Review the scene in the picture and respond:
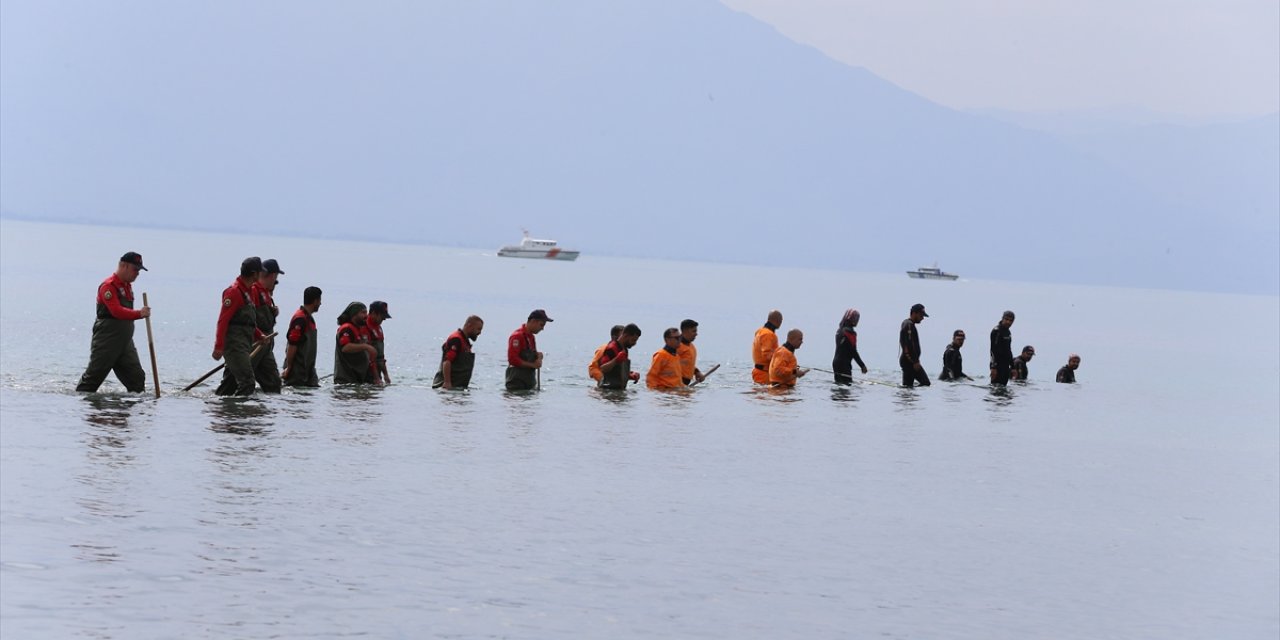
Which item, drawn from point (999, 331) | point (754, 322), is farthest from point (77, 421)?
point (754, 322)

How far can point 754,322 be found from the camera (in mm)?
90562

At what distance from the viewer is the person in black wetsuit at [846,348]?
3266 centimetres

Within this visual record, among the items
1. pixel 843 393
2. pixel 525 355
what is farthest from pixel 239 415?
pixel 843 393

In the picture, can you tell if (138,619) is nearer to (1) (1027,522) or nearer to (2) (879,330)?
(1) (1027,522)

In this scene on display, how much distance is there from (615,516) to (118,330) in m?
8.43

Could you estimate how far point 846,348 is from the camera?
112ft

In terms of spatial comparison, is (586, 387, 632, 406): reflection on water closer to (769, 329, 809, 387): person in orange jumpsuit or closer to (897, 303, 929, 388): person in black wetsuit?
(769, 329, 809, 387): person in orange jumpsuit

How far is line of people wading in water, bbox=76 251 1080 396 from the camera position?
21391mm

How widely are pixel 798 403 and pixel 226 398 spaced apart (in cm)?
1140

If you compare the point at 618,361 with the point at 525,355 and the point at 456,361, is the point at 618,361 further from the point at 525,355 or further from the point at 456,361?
the point at 456,361

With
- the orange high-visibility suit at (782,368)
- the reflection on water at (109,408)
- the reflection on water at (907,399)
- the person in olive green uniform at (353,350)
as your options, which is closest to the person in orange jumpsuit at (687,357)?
the orange high-visibility suit at (782,368)

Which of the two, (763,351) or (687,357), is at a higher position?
(763,351)

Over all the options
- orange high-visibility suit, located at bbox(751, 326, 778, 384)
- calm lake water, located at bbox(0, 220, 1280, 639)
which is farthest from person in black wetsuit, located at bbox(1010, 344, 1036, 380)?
orange high-visibility suit, located at bbox(751, 326, 778, 384)

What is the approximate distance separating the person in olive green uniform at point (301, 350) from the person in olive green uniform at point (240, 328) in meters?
1.14
